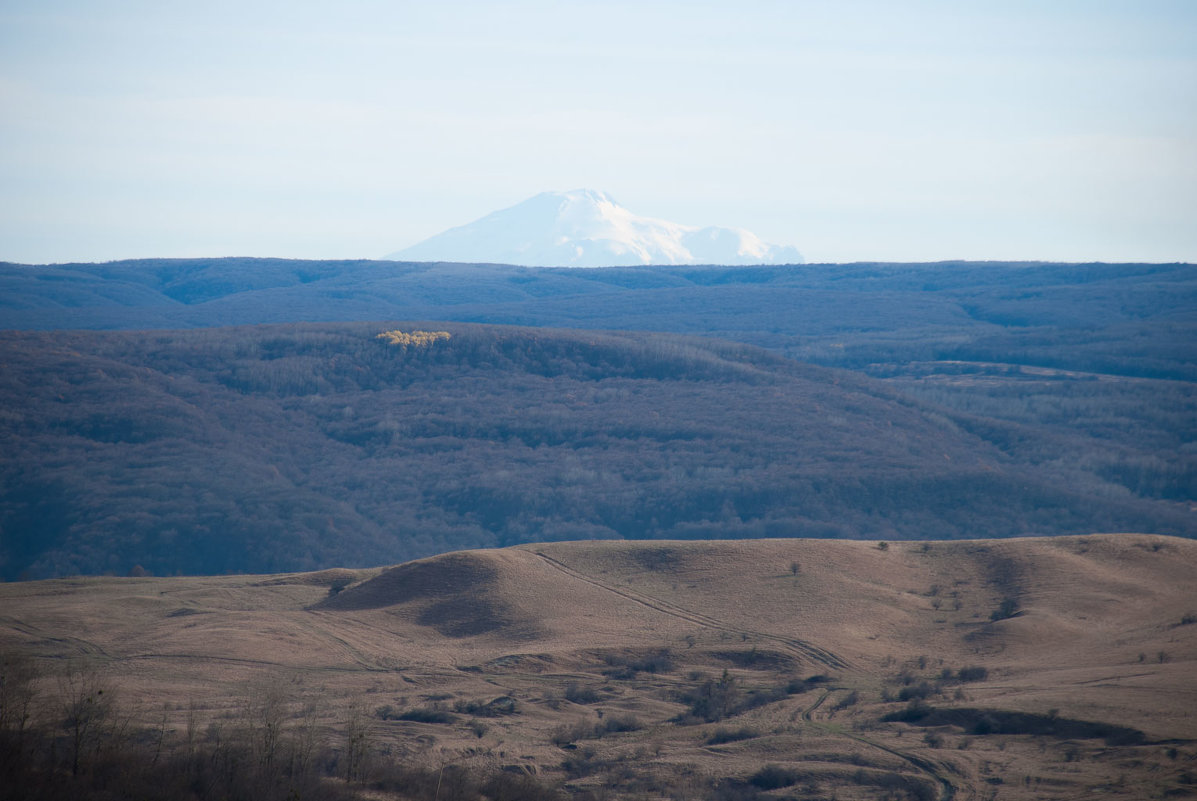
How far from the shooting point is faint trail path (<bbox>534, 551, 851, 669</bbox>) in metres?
35.2

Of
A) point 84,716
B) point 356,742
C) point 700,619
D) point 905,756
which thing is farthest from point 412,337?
point 905,756

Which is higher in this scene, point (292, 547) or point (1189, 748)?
point (1189, 748)

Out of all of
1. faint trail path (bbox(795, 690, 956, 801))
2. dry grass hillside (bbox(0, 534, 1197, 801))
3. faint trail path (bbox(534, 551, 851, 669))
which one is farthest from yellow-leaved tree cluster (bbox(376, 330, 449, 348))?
faint trail path (bbox(795, 690, 956, 801))

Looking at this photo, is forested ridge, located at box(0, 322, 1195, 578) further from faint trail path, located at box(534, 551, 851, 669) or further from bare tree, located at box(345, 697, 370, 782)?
bare tree, located at box(345, 697, 370, 782)

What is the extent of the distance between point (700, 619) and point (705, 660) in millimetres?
3974

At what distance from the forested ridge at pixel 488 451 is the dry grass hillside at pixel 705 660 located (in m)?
57.2

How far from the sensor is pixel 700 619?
3906 centimetres

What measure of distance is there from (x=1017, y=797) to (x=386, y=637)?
21046mm

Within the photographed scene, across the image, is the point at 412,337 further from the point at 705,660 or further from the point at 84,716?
the point at 84,716

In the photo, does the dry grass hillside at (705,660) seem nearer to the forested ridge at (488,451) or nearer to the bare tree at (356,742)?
the bare tree at (356,742)

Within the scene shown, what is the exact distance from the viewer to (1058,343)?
182625 mm

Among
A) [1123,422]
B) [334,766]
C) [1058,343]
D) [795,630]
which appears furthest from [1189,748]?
[1058,343]

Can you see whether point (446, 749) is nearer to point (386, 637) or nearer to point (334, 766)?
point (334, 766)

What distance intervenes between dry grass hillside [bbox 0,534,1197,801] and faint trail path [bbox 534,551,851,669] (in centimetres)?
12
